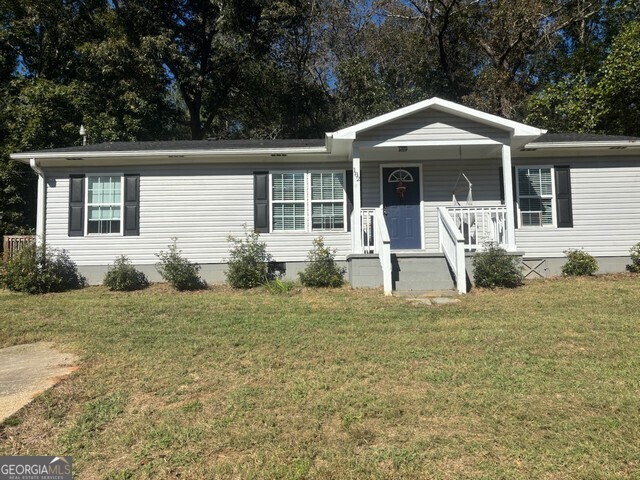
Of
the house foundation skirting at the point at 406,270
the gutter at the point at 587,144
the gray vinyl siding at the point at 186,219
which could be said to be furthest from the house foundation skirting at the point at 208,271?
the gutter at the point at 587,144

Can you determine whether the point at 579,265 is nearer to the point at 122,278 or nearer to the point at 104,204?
the point at 122,278

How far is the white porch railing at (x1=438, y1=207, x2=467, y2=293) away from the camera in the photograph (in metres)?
8.34

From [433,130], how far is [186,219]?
5.81m

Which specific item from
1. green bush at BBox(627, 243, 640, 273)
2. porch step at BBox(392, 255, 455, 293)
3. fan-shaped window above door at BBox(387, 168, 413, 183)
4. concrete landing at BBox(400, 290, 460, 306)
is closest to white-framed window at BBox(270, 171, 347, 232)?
fan-shaped window above door at BBox(387, 168, 413, 183)

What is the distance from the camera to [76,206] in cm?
1030

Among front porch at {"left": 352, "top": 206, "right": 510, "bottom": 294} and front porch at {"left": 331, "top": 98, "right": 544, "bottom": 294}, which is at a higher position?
front porch at {"left": 331, "top": 98, "right": 544, "bottom": 294}

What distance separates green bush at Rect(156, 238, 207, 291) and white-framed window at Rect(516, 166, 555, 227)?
7488 millimetres

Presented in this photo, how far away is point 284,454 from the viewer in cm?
302

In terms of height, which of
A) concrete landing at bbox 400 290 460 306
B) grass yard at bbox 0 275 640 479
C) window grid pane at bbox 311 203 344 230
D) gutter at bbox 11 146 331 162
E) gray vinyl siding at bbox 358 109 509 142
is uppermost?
gray vinyl siding at bbox 358 109 509 142

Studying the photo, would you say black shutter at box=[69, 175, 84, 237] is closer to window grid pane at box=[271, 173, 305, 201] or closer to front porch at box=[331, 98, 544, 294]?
window grid pane at box=[271, 173, 305, 201]

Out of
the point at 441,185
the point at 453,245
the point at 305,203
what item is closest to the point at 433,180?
the point at 441,185

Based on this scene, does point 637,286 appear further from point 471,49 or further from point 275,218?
point 471,49

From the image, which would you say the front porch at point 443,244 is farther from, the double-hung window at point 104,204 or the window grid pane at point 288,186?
the double-hung window at point 104,204

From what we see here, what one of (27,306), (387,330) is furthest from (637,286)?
(27,306)
